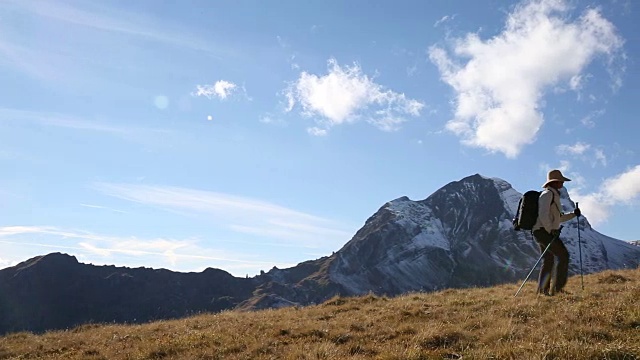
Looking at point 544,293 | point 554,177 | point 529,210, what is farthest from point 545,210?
point 544,293

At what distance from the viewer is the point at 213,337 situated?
1159 cm

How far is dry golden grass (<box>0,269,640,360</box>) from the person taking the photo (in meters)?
7.82

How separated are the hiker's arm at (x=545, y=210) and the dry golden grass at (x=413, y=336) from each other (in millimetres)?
2011

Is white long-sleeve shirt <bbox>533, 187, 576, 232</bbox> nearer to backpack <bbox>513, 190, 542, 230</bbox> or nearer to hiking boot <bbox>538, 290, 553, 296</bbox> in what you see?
backpack <bbox>513, 190, 542, 230</bbox>

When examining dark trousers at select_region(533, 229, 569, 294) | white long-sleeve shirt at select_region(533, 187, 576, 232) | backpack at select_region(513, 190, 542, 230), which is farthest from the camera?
backpack at select_region(513, 190, 542, 230)

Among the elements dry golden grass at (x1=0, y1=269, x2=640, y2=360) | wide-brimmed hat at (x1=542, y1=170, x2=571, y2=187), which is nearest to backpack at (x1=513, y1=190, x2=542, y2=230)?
wide-brimmed hat at (x1=542, y1=170, x2=571, y2=187)

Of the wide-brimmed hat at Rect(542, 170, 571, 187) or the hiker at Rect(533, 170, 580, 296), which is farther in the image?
the wide-brimmed hat at Rect(542, 170, 571, 187)

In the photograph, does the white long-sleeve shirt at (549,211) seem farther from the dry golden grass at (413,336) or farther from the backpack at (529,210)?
the dry golden grass at (413,336)

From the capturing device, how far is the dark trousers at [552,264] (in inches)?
516

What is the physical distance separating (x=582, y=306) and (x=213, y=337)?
822cm

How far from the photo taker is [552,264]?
1347cm

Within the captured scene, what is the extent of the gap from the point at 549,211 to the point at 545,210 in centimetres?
13

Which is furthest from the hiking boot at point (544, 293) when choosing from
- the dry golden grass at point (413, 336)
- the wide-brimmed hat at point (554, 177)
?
the wide-brimmed hat at point (554, 177)

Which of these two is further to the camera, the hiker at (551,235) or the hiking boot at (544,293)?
the hiker at (551,235)
